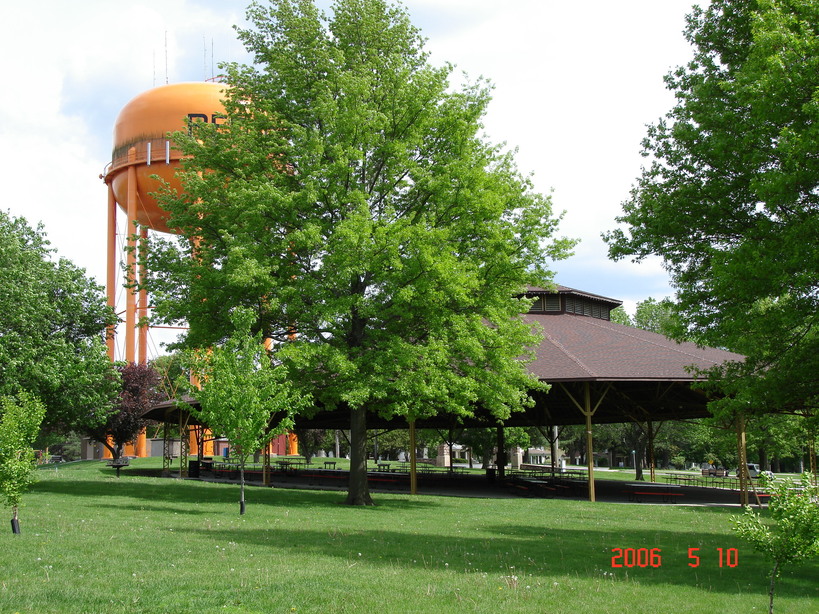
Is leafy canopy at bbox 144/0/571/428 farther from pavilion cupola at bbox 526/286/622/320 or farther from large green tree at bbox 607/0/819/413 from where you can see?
pavilion cupola at bbox 526/286/622/320

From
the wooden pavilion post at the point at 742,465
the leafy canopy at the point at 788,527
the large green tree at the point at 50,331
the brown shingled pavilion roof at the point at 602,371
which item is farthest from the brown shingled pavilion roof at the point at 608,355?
the leafy canopy at the point at 788,527

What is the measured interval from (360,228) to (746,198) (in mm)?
8932

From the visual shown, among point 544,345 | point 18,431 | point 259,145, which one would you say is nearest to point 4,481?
point 18,431

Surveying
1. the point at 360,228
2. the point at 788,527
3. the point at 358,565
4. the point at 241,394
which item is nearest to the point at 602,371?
the point at 360,228

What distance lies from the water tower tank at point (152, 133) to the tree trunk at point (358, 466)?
24342 millimetres

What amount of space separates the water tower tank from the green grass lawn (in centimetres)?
2676

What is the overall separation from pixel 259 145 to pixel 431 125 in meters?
5.03

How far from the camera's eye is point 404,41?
73.9ft

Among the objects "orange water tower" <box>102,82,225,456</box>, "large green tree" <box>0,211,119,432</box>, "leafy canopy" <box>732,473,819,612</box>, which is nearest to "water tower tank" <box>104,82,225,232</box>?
"orange water tower" <box>102,82,225,456</box>

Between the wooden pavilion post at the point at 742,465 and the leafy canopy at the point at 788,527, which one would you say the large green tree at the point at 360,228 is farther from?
the leafy canopy at the point at 788,527

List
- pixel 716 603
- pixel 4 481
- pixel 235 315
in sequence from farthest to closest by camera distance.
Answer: pixel 235 315 → pixel 4 481 → pixel 716 603

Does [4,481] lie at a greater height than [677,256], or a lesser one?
lesser

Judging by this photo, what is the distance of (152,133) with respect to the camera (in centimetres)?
4131

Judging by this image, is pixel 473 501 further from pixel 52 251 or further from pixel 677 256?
pixel 52 251
